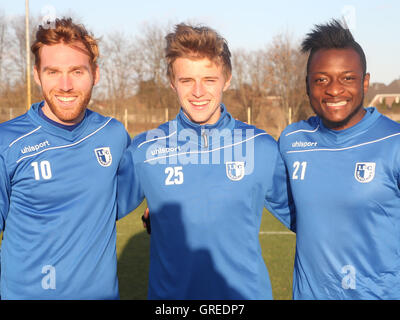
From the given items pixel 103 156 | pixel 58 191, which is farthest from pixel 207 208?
pixel 58 191

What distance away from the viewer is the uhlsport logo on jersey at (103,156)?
254cm

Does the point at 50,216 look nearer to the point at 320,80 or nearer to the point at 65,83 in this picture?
the point at 65,83

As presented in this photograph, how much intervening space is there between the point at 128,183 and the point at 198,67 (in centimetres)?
84

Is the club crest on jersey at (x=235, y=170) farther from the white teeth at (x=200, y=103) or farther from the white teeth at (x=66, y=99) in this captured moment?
the white teeth at (x=66, y=99)

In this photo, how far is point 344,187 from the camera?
2.33 meters

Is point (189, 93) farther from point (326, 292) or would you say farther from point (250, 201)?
point (326, 292)

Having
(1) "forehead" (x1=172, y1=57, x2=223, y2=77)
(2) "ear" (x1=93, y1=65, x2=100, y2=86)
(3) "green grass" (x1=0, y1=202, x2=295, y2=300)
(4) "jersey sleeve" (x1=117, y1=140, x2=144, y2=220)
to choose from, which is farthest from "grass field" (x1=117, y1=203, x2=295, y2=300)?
(1) "forehead" (x1=172, y1=57, x2=223, y2=77)

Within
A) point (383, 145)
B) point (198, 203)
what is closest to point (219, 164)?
point (198, 203)

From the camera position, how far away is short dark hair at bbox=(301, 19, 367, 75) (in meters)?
2.49

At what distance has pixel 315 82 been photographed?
250cm

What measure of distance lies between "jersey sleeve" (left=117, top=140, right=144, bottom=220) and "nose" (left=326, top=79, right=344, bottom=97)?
1.21 metres

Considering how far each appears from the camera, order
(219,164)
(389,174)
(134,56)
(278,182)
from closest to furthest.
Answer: (389,174), (219,164), (278,182), (134,56)
